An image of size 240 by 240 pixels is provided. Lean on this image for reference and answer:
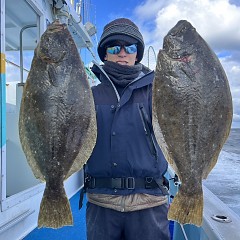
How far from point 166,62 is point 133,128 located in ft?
2.36

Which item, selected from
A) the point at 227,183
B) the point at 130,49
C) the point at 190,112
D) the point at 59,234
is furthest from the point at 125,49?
the point at 227,183

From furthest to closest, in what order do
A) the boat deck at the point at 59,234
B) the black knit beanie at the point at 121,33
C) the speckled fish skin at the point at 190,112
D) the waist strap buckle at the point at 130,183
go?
the boat deck at the point at 59,234
the black knit beanie at the point at 121,33
the waist strap buckle at the point at 130,183
the speckled fish skin at the point at 190,112

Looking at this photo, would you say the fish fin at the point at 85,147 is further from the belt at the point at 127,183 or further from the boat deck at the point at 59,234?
the boat deck at the point at 59,234

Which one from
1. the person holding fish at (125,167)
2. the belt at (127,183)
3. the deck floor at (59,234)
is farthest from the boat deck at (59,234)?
the belt at (127,183)

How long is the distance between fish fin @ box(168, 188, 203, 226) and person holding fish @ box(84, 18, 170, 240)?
1.72ft

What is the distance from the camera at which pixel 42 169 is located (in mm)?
2133

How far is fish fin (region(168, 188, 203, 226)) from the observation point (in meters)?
2.06

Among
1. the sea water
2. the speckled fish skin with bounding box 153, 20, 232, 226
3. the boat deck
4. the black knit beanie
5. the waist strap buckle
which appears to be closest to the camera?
the speckled fish skin with bounding box 153, 20, 232, 226

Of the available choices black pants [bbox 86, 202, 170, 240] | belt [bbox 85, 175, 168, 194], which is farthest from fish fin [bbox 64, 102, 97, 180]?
black pants [bbox 86, 202, 170, 240]

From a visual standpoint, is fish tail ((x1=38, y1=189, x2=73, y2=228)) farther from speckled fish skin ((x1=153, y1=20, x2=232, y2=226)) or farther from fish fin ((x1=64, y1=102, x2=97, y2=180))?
speckled fish skin ((x1=153, y1=20, x2=232, y2=226))

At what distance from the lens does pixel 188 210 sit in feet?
6.81

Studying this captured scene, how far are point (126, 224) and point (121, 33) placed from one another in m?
1.62

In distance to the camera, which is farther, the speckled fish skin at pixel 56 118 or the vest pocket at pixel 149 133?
the vest pocket at pixel 149 133

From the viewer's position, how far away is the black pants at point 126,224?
2.60 metres
